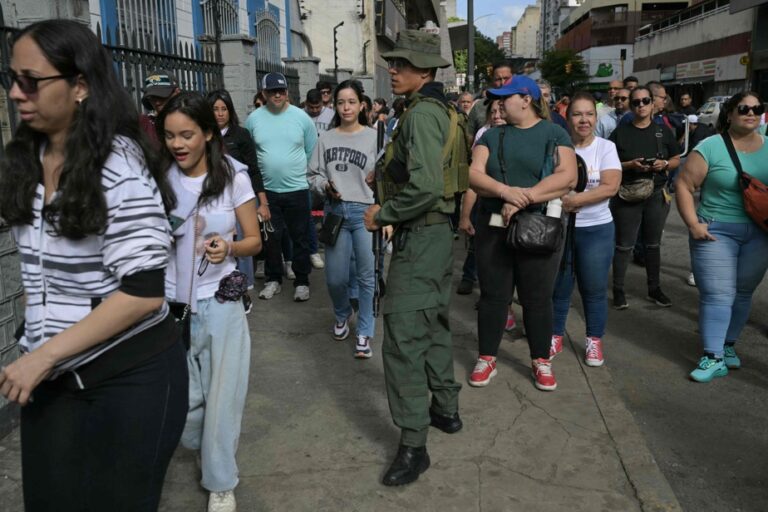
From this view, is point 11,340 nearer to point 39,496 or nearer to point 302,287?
point 39,496

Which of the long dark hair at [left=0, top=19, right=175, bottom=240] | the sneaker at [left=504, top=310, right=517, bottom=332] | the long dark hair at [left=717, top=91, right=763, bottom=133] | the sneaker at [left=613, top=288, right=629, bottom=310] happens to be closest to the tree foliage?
the sneaker at [left=613, top=288, right=629, bottom=310]

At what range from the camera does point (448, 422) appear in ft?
13.1

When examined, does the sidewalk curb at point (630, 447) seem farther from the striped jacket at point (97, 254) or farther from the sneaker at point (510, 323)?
the striped jacket at point (97, 254)

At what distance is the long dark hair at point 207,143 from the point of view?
9.73ft

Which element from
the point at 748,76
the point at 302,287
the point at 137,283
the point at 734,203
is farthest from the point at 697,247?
the point at 748,76

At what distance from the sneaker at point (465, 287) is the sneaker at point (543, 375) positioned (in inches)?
96.2

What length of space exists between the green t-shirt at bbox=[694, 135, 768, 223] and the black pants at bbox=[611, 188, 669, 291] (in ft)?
5.03

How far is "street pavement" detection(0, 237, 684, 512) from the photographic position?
11.0ft

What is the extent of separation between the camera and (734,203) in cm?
482

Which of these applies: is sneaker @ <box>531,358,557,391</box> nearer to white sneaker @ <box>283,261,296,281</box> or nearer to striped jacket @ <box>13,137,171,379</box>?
striped jacket @ <box>13,137,171,379</box>

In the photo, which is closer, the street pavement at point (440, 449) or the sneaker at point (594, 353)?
the street pavement at point (440, 449)

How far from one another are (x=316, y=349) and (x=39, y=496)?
11.6ft

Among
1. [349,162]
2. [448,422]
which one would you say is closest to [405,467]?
[448,422]

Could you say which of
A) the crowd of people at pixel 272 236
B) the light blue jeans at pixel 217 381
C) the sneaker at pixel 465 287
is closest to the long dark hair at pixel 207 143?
the crowd of people at pixel 272 236
